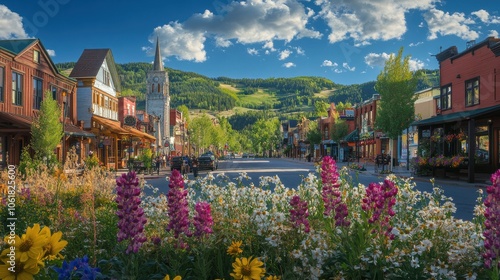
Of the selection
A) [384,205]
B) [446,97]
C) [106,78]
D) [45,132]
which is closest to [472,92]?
[446,97]

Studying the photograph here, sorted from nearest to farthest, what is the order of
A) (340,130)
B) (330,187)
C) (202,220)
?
1. (202,220)
2. (330,187)
3. (340,130)

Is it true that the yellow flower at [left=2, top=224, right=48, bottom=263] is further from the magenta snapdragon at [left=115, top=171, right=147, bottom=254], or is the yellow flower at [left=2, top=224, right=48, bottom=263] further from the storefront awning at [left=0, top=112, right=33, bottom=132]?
the storefront awning at [left=0, top=112, right=33, bottom=132]

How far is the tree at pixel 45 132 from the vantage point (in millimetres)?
24938

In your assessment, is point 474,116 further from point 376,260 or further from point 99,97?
point 99,97

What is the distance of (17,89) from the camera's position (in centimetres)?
2680

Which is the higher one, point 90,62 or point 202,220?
point 90,62

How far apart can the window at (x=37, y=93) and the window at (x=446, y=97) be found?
27.2 m

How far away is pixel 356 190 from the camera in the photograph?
677 centimetres

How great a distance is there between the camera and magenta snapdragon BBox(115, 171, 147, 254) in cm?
379

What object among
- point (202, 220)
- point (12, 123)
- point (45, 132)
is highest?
point (12, 123)

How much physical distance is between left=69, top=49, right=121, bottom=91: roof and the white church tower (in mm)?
39374

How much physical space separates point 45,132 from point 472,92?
25.5 m

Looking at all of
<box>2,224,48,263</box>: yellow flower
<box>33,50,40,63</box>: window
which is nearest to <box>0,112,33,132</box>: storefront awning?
<box>33,50,40,63</box>: window

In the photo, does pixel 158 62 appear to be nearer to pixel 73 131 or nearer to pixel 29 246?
pixel 73 131
